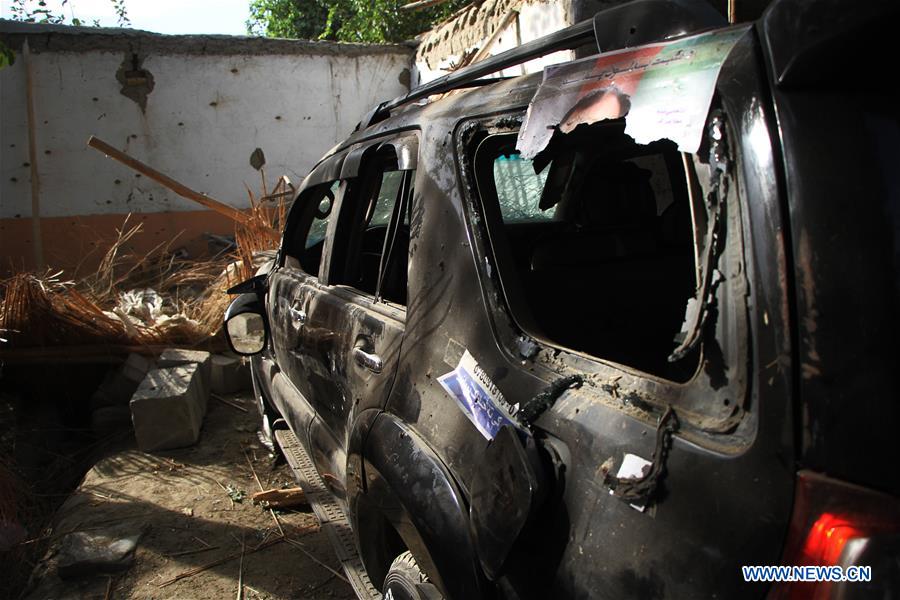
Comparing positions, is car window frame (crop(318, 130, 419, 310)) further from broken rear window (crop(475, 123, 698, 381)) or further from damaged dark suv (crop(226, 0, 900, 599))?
broken rear window (crop(475, 123, 698, 381))

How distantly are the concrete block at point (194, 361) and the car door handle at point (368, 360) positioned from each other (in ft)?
10.7

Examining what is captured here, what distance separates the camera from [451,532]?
1.43m

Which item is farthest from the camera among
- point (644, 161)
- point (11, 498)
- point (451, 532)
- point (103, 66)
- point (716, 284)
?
point (103, 66)

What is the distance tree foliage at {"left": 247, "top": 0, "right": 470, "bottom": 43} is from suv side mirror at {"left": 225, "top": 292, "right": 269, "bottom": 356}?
20.1 ft

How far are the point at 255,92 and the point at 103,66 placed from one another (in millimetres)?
2077

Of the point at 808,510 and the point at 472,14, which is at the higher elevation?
the point at 472,14

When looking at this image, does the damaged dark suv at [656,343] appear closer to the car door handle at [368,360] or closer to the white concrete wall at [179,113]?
the car door handle at [368,360]

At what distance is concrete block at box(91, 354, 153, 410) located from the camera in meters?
5.10

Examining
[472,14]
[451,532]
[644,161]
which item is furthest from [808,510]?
[472,14]

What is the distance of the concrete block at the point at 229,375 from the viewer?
542cm

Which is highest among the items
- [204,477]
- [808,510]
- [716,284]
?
[716,284]

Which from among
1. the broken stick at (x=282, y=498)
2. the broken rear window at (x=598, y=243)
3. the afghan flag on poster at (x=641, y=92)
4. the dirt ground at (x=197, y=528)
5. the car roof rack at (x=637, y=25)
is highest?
the car roof rack at (x=637, y=25)

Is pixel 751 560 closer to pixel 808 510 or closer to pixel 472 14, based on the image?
pixel 808 510

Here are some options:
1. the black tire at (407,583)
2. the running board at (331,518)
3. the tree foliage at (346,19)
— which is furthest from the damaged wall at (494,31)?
the black tire at (407,583)
